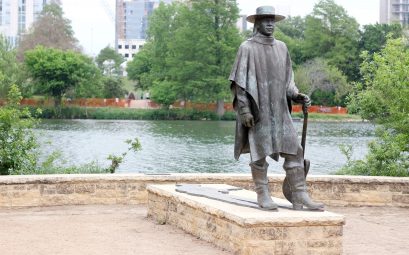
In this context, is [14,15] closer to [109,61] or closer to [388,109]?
[109,61]

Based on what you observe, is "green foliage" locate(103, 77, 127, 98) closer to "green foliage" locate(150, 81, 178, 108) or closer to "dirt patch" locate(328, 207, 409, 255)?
"green foliage" locate(150, 81, 178, 108)

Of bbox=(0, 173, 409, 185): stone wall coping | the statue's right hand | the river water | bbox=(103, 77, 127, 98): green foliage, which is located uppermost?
bbox=(103, 77, 127, 98): green foliage

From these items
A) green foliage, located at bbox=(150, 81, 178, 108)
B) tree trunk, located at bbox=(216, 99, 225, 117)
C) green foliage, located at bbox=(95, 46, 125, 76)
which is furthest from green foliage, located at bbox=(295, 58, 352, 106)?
green foliage, located at bbox=(95, 46, 125, 76)

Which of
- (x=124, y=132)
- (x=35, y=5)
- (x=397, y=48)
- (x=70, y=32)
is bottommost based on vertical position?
(x=124, y=132)

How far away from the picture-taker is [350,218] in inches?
492

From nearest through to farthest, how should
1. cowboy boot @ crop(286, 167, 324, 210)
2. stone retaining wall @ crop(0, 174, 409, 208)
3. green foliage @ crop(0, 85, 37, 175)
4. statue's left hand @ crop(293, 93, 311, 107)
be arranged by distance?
cowboy boot @ crop(286, 167, 324, 210) → statue's left hand @ crop(293, 93, 311, 107) → stone retaining wall @ crop(0, 174, 409, 208) → green foliage @ crop(0, 85, 37, 175)

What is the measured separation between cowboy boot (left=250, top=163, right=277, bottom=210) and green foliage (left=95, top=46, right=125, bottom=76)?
100 meters

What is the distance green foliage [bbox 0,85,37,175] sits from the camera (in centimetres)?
1590

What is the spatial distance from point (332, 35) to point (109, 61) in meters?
41.1

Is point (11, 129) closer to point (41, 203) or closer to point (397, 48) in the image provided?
point (41, 203)

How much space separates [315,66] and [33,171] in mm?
60088

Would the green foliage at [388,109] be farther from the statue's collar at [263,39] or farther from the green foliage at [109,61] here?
the green foliage at [109,61]

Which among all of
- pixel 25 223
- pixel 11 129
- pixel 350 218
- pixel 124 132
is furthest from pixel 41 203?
pixel 124 132

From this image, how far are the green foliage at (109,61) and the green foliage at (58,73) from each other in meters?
38.0
